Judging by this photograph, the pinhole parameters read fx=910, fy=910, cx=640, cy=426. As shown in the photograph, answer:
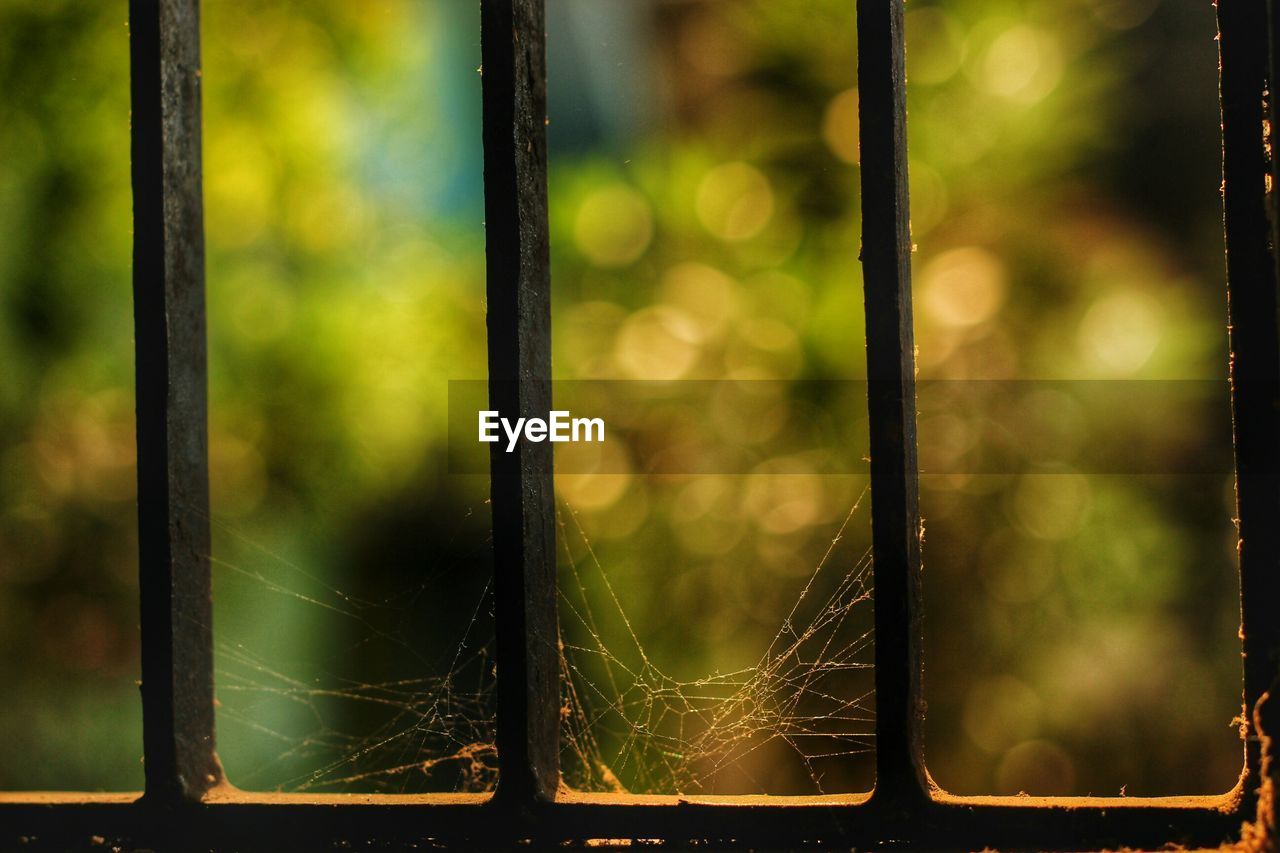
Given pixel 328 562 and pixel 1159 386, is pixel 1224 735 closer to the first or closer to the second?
pixel 1159 386

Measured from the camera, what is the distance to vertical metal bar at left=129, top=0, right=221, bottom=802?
0.86 meters

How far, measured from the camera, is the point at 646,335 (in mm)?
2543

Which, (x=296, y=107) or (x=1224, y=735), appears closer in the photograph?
(x=1224, y=735)

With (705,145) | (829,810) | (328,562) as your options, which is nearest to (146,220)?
(829,810)

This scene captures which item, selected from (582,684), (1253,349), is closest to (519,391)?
(1253,349)

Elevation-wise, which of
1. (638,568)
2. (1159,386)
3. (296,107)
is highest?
(296,107)

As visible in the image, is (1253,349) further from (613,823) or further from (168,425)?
(168,425)

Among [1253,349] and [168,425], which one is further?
[168,425]

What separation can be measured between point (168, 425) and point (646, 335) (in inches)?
69.3

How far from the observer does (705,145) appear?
267 cm

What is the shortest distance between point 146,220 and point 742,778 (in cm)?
239

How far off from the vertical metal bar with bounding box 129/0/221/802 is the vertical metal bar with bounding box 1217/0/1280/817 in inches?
36.9

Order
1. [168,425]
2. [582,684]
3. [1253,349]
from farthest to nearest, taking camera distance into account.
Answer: [582,684]
[168,425]
[1253,349]

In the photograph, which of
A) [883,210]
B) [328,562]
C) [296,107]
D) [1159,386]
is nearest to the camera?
[883,210]
